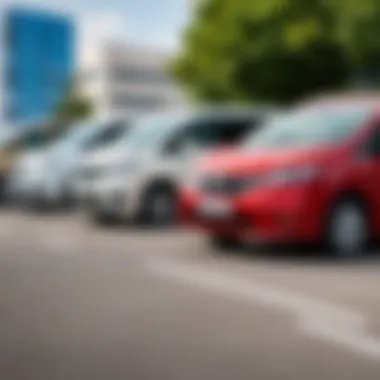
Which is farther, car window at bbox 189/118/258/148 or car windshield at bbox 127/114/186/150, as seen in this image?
car window at bbox 189/118/258/148

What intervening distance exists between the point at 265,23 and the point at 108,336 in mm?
26669

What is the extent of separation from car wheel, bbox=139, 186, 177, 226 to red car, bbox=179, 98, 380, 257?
3.12 metres

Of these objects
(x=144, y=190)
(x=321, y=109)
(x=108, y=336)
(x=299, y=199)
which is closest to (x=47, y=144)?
(x=144, y=190)

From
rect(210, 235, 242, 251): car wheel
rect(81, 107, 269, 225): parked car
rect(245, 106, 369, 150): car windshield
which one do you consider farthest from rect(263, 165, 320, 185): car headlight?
rect(81, 107, 269, 225): parked car

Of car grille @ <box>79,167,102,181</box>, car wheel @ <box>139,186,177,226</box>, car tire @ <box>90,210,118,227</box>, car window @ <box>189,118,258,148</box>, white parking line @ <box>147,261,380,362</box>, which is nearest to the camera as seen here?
white parking line @ <box>147,261,380,362</box>

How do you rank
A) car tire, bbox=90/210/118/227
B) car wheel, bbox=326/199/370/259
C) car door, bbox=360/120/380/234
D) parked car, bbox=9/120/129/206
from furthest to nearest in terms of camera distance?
parked car, bbox=9/120/129/206 → car tire, bbox=90/210/118/227 → car door, bbox=360/120/380/234 → car wheel, bbox=326/199/370/259

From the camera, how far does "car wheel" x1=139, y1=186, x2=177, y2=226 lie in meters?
15.5

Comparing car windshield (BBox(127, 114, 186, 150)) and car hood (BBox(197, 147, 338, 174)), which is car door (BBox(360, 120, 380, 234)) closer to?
car hood (BBox(197, 147, 338, 174))

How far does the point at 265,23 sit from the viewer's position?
3288 cm

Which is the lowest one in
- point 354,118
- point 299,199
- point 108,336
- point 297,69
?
point 108,336

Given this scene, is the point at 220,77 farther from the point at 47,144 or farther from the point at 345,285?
the point at 345,285

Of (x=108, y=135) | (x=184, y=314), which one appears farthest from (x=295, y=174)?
(x=108, y=135)

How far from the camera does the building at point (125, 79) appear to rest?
171500 mm

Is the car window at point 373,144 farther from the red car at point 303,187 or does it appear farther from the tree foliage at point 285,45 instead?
the tree foliage at point 285,45
